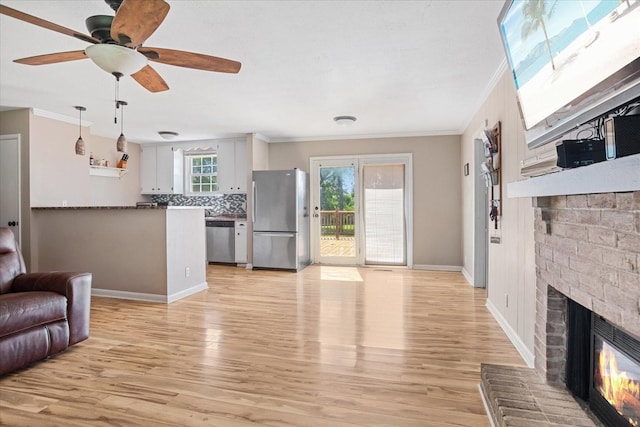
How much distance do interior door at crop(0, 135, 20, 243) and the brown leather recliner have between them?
7.18ft

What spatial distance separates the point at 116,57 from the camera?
1938mm

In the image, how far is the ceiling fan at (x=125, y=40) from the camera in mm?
1648

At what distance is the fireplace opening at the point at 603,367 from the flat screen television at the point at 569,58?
0.91 m

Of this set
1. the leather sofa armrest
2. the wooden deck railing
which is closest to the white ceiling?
the wooden deck railing

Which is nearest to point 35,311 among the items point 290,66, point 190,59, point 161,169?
point 190,59

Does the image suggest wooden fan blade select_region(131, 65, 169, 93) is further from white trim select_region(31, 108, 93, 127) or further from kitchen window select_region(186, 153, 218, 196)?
kitchen window select_region(186, 153, 218, 196)

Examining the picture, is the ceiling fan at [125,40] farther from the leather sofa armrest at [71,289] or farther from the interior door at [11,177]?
the interior door at [11,177]

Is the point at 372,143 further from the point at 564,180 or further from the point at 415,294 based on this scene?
the point at 564,180

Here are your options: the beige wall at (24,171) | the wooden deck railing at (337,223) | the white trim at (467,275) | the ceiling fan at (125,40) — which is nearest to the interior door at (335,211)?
the wooden deck railing at (337,223)

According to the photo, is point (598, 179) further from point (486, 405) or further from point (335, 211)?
point (335, 211)

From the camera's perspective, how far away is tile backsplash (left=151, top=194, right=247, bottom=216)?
677 cm

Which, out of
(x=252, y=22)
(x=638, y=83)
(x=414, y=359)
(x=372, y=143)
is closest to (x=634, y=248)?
(x=638, y=83)

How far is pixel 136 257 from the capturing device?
4098 mm

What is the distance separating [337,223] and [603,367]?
4.92 m
